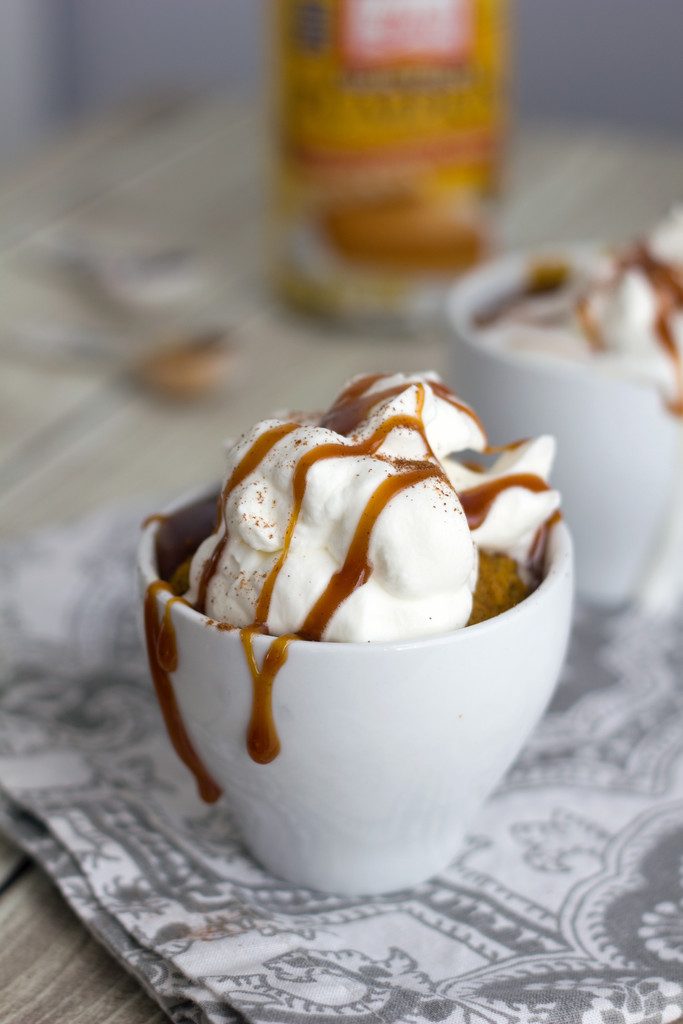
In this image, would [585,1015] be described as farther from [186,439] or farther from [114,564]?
[186,439]

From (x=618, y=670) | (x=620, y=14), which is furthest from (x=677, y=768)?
(x=620, y=14)

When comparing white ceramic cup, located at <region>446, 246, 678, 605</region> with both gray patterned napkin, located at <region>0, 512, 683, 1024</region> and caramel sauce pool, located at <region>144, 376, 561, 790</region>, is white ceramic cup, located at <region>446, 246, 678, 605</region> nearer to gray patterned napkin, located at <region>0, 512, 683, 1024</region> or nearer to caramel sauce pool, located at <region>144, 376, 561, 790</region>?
gray patterned napkin, located at <region>0, 512, 683, 1024</region>

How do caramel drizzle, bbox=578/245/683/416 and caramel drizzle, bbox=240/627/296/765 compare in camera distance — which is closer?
caramel drizzle, bbox=240/627/296/765

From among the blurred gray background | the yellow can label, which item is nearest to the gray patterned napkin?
the yellow can label

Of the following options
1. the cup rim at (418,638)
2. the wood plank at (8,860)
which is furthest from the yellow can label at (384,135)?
the wood plank at (8,860)

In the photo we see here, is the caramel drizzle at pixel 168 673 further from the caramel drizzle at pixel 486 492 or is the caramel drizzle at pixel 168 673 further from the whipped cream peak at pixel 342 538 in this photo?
the caramel drizzle at pixel 486 492

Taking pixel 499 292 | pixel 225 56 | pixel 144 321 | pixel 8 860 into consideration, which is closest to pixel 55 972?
pixel 8 860
